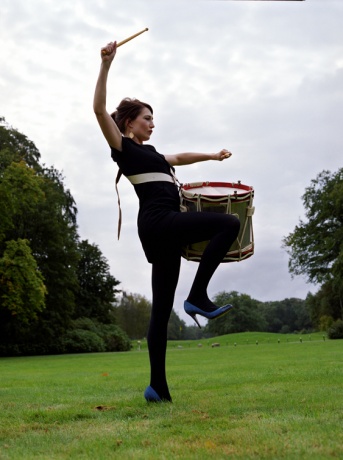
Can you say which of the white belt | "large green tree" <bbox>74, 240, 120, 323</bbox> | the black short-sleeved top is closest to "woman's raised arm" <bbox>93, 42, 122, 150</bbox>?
the black short-sleeved top

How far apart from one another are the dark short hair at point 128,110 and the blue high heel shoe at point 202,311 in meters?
2.12

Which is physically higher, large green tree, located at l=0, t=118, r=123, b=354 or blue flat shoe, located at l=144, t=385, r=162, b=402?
large green tree, located at l=0, t=118, r=123, b=354

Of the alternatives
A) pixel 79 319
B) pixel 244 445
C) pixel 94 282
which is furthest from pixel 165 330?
pixel 94 282

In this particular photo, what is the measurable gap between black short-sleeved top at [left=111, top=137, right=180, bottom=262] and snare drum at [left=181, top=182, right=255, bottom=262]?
0.61 feet

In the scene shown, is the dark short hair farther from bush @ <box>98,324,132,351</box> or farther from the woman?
bush @ <box>98,324,132,351</box>

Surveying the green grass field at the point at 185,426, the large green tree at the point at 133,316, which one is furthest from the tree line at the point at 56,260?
the large green tree at the point at 133,316

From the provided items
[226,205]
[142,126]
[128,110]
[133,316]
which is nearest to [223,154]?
[226,205]

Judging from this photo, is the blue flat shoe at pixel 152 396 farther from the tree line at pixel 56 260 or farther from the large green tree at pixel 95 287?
the large green tree at pixel 95 287

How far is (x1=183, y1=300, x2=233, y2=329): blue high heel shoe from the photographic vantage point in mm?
5152

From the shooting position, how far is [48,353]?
1829 inches

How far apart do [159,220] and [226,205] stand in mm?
696

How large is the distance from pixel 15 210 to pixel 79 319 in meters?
19.7

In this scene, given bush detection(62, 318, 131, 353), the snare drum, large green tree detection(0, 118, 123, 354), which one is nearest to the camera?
the snare drum

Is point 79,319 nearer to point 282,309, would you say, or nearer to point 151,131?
point 151,131
